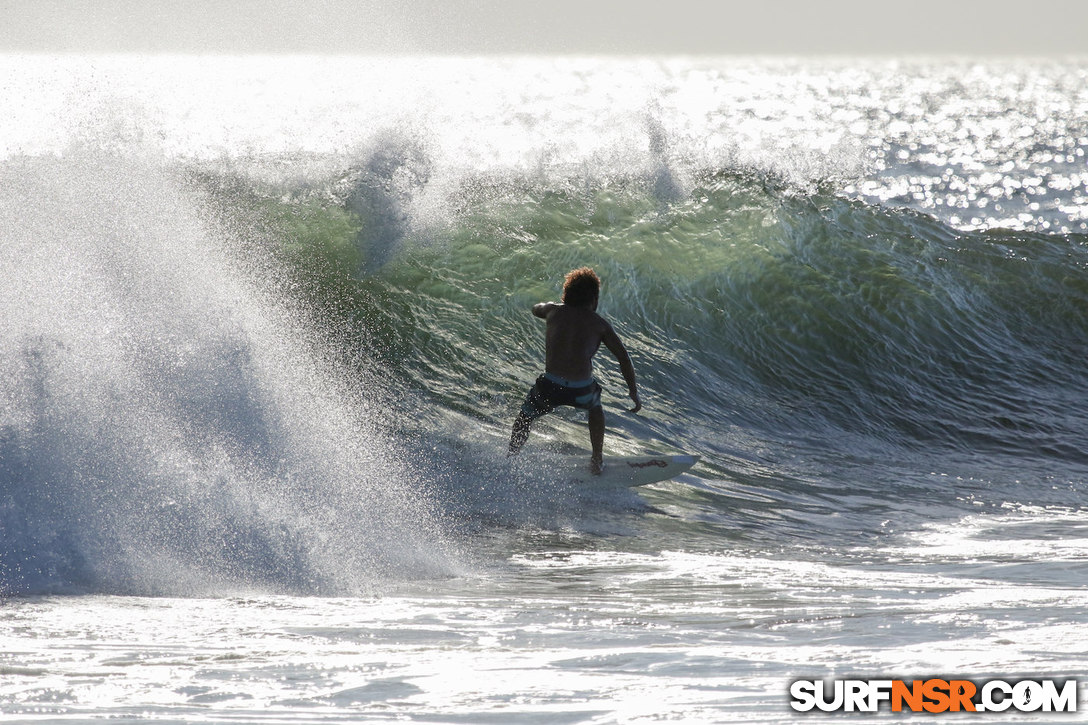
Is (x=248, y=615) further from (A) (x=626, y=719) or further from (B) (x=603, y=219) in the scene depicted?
(B) (x=603, y=219)

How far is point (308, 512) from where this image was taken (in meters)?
5.18

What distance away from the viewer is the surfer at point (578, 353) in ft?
22.3

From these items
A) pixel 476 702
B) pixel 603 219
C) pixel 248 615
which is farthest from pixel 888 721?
pixel 603 219

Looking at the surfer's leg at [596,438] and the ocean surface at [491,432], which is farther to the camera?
the surfer's leg at [596,438]

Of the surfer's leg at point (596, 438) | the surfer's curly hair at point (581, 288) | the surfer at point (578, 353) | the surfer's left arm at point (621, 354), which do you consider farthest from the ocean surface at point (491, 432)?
the surfer's curly hair at point (581, 288)

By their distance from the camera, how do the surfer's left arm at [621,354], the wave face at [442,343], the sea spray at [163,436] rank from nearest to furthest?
the sea spray at [163,436], the wave face at [442,343], the surfer's left arm at [621,354]

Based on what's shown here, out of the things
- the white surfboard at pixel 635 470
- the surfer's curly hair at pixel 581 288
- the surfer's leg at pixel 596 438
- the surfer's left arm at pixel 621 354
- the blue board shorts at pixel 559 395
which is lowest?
the white surfboard at pixel 635 470

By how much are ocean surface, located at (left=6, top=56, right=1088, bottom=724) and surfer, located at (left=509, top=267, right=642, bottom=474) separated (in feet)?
1.14

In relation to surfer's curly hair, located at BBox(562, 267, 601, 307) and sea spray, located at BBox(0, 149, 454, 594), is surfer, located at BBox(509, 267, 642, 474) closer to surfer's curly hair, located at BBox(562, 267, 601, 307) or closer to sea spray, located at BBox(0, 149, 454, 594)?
surfer's curly hair, located at BBox(562, 267, 601, 307)

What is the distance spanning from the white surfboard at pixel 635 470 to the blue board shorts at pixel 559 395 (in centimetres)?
40

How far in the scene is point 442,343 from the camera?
909 centimetres

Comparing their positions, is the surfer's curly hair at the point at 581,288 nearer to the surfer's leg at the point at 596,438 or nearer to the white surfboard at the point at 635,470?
the surfer's leg at the point at 596,438

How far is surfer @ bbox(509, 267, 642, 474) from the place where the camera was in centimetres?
679

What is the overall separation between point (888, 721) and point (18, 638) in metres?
2.85
